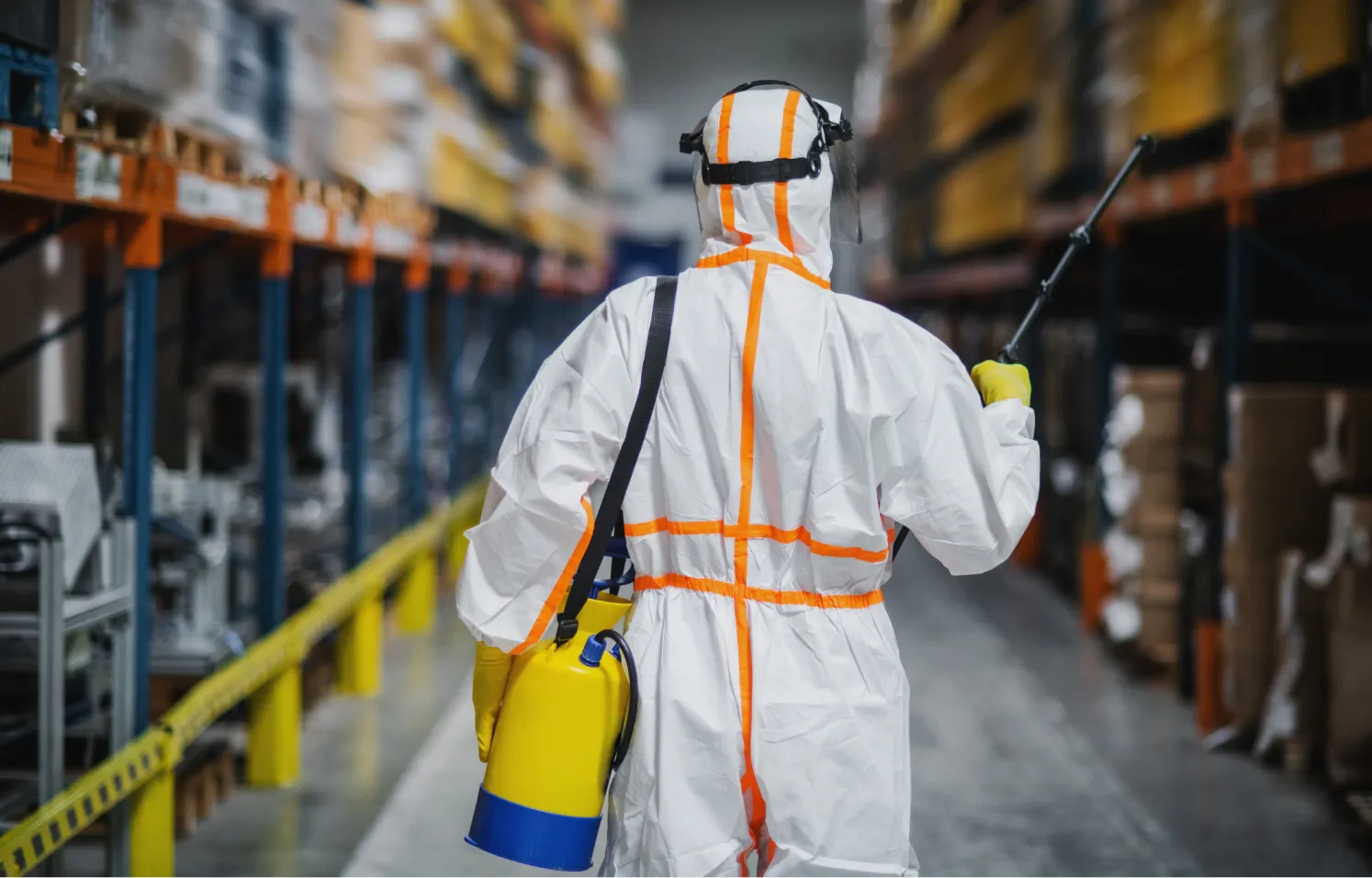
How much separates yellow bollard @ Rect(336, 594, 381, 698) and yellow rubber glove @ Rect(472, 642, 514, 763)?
3950mm

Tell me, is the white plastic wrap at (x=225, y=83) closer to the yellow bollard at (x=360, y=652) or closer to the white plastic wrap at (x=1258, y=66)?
the yellow bollard at (x=360, y=652)

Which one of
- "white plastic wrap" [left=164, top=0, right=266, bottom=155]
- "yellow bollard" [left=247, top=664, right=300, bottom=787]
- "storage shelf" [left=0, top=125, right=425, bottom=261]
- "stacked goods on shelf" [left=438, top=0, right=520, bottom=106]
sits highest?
"stacked goods on shelf" [left=438, top=0, right=520, bottom=106]

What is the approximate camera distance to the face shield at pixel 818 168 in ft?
8.60

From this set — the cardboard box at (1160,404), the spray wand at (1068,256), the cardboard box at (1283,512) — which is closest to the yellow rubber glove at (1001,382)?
the spray wand at (1068,256)

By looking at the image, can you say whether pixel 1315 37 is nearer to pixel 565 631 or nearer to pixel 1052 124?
pixel 565 631

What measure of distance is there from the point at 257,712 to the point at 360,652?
4.53 ft

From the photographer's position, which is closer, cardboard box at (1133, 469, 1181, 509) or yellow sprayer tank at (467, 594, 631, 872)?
yellow sprayer tank at (467, 594, 631, 872)

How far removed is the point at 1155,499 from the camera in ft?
22.8

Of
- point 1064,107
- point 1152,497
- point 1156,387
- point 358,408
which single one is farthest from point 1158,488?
point 358,408

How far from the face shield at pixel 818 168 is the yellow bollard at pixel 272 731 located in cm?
310

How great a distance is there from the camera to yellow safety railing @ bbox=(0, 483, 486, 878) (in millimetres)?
3361

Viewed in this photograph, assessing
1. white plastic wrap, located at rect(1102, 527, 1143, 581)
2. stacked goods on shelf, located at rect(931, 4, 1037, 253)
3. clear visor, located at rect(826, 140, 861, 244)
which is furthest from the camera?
stacked goods on shelf, located at rect(931, 4, 1037, 253)

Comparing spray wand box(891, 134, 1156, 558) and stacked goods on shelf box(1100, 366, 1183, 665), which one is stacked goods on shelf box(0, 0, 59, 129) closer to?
spray wand box(891, 134, 1156, 558)

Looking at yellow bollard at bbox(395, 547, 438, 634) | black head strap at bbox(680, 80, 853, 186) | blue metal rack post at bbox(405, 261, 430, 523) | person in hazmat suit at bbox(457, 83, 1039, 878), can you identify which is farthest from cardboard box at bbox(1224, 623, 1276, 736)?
blue metal rack post at bbox(405, 261, 430, 523)
